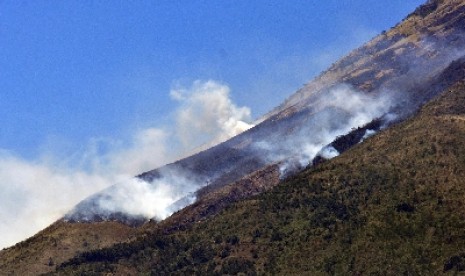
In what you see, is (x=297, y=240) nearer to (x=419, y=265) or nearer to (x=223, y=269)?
(x=223, y=269)

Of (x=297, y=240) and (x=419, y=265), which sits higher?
(x=297, y=240)

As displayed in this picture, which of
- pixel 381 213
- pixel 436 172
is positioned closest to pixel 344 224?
pixel 381 213

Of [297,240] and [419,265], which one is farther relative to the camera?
[297,240]

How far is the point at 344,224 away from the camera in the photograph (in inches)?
7653

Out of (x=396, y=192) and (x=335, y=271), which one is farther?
(x=396, y=192)

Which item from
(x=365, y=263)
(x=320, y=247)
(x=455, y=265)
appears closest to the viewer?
(x=455, y=265)

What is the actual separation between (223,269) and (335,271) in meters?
30.3

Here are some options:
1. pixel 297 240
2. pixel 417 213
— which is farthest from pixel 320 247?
pixel 417 213

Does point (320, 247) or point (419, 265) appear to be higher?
point (320, 247)

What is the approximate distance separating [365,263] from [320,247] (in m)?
15.9

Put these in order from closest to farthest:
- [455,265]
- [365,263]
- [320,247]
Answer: [455,265]
[365,263]
[320,247]

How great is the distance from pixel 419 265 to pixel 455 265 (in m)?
7.12

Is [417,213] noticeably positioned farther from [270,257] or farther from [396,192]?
[270,257]

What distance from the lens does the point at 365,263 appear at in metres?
175
